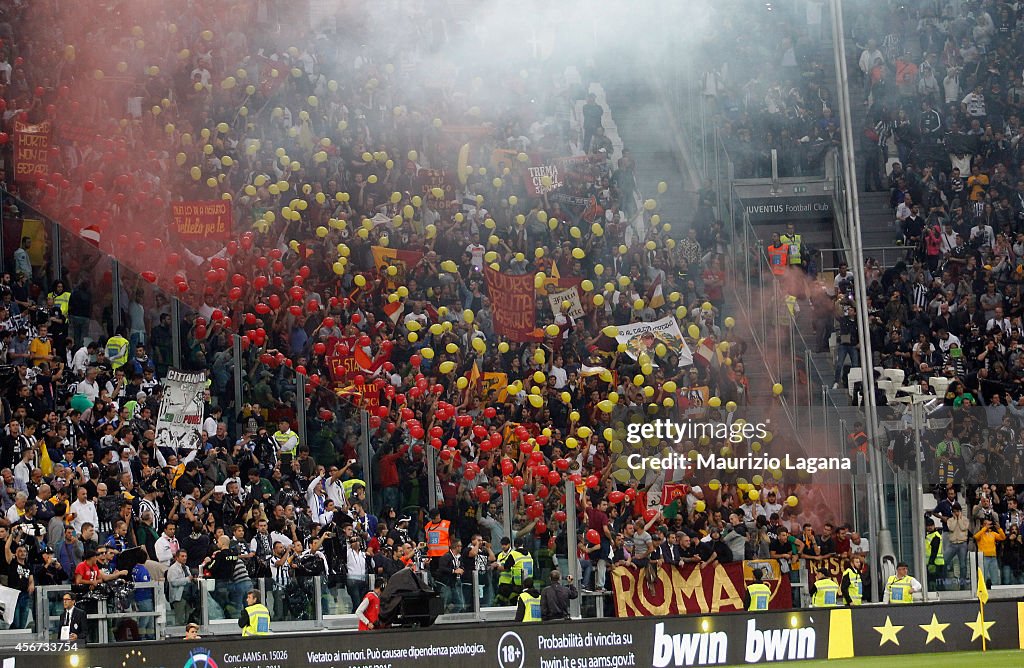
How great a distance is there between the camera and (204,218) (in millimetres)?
20406

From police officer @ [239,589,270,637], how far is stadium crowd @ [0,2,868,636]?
0.16 metres

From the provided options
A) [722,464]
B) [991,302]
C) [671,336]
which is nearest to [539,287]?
[671,336]

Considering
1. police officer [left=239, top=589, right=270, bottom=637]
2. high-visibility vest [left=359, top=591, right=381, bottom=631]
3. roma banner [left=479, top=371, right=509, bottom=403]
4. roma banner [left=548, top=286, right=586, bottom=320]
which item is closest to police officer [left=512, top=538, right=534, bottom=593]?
high-visibility vest [left=359, top=591, right=381, bottom=631]

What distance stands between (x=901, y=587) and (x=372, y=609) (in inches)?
226

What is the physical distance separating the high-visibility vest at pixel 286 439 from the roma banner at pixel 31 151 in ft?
16.9

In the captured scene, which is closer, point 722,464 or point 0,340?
point 0,340

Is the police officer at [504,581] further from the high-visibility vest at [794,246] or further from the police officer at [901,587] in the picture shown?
the high-visibility vest at [794,246]

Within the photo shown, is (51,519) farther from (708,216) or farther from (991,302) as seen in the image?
(991,302)

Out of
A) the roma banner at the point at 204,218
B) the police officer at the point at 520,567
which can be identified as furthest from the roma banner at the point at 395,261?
the police officer at the point at 520,567

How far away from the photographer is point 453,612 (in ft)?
49.3

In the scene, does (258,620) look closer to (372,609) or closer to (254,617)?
(254,617)

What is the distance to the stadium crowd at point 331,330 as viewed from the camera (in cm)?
1572

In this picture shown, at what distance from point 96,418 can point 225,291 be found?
11.1 ft

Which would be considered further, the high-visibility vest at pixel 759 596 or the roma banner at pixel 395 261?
the roma banner at pixel 395 261
